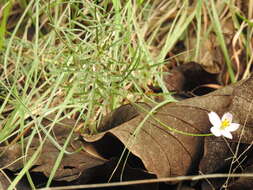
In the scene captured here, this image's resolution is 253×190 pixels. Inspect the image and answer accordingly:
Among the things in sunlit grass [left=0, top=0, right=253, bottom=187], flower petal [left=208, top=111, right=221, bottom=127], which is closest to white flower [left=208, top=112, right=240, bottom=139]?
flower petal [left=208, top=111, right=221, bottom=127]

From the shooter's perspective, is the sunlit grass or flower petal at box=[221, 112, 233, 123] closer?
flower petal at box=[221, 112, 233, 123]

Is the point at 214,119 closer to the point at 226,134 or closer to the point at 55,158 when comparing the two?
the point at 226,134

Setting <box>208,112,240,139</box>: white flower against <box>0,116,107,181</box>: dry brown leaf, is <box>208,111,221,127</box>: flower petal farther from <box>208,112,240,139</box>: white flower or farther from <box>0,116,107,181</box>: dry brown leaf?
<box>0,116,107,181</box>: dry brown leaf

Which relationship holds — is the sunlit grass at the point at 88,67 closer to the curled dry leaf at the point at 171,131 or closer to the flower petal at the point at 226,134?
the curled dry leaf at the point at 171,131

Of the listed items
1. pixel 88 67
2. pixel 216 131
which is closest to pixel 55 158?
pixel 88 67

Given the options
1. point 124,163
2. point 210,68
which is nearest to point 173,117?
point 124,163

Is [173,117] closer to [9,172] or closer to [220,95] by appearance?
[220,95]

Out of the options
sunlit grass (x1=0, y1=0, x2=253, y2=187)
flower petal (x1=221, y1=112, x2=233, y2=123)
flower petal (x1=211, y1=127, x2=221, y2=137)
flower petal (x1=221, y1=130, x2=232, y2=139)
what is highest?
sunlit grass (x1=0, y1=0, x2=253, y2=187)

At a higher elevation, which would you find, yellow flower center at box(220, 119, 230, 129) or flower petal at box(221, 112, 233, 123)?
flower petal at box(221, 112, 233, 123)
